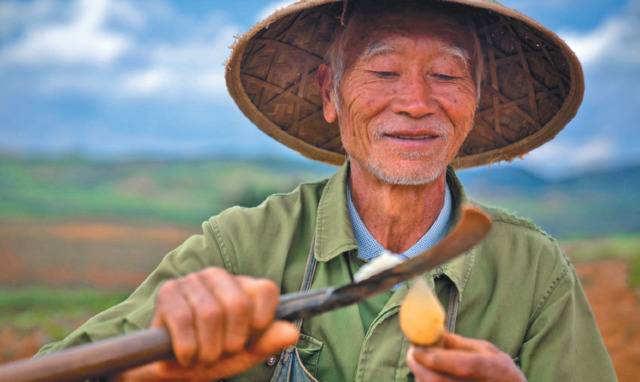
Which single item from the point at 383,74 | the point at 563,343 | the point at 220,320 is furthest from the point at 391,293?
the point at 220,320

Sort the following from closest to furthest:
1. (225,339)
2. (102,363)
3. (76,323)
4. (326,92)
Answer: (102,363) < (225,339) < (326,92) < (76,323)

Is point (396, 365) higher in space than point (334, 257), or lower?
lower

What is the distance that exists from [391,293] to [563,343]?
1.95 ft

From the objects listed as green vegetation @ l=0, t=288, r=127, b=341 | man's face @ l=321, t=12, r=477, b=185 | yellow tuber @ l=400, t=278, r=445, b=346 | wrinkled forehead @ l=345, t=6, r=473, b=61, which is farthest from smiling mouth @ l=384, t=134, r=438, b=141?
green vegetation @ l=0, t=288, r=127, b=341

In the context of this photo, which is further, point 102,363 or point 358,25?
point 358,25

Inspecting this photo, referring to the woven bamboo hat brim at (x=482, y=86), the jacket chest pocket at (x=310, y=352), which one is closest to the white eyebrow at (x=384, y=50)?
the woven bamboo hat brim at (x=482, y=86)

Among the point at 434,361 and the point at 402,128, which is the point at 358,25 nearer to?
the point at 402,128

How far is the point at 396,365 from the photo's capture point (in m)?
2.41

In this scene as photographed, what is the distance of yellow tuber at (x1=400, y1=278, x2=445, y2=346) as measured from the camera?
165 cm

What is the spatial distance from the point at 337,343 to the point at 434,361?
0.86 meters

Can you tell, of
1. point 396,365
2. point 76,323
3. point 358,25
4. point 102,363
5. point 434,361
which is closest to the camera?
point 102,363

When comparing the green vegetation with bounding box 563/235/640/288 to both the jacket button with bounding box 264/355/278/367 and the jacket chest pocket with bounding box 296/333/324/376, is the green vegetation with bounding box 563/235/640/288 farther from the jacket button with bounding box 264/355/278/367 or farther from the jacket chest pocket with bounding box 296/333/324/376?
the jacket button with bounding box 264/355/278/367

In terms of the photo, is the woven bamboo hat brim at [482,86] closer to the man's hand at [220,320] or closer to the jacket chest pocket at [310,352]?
the jacket chest pocket at [310,352]

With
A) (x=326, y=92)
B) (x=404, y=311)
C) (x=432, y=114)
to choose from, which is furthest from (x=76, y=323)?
(x=404, y=311)
